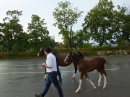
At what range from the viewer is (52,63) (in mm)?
6641

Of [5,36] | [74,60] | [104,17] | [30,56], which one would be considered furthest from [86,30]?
[74,60]

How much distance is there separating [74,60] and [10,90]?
9.68 ft

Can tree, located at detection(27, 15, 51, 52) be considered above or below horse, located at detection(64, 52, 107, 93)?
above

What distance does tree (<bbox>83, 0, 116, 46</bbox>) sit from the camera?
3575cm

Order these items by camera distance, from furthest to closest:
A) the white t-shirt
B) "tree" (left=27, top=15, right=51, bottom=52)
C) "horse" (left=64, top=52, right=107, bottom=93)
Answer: "tree" (left=27, top=15, right=51, bottom=52) → "horse" (left=64, top=52, right=107, bottom=93) → the white t-shirt

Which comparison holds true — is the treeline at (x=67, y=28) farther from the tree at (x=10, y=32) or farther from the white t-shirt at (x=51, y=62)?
the white t-shirt at (x=51, y=62)

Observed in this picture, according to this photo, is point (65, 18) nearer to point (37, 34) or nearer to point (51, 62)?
point (37, 34)

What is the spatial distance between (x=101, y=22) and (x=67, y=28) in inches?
244

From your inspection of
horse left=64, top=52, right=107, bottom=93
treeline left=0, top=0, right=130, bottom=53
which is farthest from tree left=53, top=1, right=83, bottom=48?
horse left=64, top=52, right=107, bottom=93

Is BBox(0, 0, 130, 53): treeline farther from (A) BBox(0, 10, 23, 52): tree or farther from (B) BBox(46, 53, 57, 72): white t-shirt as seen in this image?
(B) BBox(46, 53, 57, 72): white t-shirt

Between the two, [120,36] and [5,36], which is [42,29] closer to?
[5,36]

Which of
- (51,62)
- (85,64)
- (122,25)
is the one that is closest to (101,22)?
(122,25)

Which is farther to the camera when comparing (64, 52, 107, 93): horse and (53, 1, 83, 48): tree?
(53, 1, 83, 48): tree

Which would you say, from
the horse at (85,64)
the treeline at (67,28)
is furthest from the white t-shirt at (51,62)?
the treeline at (67,28)
